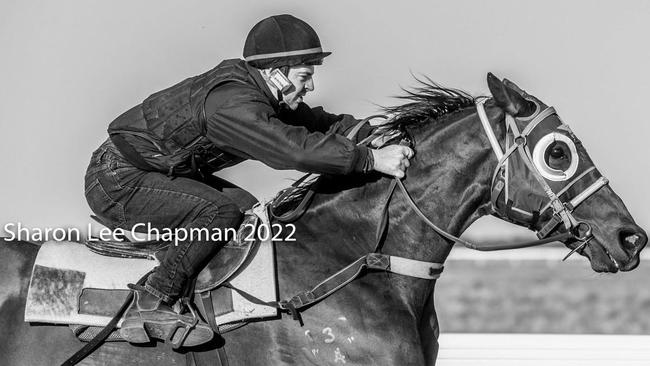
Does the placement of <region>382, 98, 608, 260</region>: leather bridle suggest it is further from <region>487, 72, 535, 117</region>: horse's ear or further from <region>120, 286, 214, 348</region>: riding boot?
<region>120, 286, 214, 348</region>: riding boot

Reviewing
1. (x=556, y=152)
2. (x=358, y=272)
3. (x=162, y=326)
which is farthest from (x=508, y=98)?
(x=162, y=326)

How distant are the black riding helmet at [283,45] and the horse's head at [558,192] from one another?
81cm

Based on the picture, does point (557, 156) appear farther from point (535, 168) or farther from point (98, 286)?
point (98, 286)

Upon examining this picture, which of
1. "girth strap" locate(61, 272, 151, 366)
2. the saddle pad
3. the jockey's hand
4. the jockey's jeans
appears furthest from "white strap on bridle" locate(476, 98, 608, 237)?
"girth strap" locate(61, 272, 151, 366)

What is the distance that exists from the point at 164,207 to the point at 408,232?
1.12 m

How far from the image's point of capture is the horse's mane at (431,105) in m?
4.89

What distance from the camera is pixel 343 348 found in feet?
15.2

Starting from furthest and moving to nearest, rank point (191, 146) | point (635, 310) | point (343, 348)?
point (635, 310) < point (191, 146) < point (343, 348)

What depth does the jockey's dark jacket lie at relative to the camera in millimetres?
4562

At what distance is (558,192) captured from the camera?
179 inches

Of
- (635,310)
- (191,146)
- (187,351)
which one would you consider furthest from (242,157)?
(635,310)

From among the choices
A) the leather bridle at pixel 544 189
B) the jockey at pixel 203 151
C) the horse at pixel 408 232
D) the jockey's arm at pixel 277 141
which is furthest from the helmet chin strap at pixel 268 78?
the leather bridle at pixel 544 189

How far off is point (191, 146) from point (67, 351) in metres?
1.07

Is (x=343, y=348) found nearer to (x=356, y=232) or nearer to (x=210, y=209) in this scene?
(x=356, y=232)
